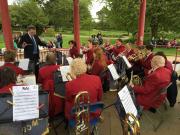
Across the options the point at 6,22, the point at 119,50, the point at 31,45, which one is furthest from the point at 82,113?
the point at 119,50

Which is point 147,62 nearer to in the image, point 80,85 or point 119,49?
point 119,49

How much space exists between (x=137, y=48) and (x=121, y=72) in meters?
1.70

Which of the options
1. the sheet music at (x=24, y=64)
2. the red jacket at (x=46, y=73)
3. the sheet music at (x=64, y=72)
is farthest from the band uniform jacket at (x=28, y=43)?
the sheet music at (x=64, y=72)

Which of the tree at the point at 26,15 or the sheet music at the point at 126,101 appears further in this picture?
the tree at the point at 26,15

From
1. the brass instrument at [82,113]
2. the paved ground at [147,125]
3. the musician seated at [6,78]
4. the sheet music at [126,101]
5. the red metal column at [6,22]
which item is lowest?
the paved ground at [147,125]

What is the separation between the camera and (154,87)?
13.5 feet

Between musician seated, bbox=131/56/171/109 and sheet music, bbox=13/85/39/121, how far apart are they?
2007 mm

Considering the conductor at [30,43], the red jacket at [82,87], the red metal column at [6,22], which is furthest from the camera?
the red metal column at [6,22]

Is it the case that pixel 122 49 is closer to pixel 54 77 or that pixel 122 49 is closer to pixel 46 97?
pixel 54 77

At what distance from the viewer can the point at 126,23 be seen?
78.7ft

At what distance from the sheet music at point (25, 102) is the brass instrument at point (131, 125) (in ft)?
3.41

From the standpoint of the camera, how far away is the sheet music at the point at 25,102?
2.70 metres

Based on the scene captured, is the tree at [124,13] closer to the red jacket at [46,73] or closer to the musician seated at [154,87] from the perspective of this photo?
the musician seated at [154,87]

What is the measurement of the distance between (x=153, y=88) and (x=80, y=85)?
1.40 m
